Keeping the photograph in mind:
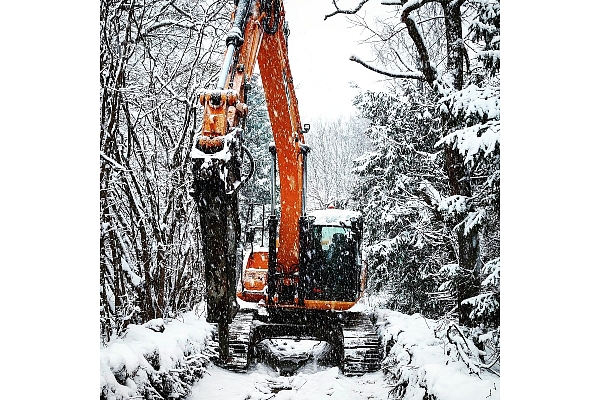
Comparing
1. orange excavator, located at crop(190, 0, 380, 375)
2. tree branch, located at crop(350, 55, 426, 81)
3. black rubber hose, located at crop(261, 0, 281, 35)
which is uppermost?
black rubber hose, located at crop(261, 0, 281, 35)

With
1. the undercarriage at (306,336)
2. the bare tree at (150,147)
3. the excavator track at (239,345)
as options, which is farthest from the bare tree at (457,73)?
the excavator track at (239,345)

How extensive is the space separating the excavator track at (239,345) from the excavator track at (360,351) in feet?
2.43

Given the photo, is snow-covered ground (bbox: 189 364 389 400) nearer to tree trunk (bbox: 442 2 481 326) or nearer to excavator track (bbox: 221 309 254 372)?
excavator track (bbox: 221 309 254 372)

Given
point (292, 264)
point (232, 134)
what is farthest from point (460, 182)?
point (232, 134)

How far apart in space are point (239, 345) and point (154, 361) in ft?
2.44

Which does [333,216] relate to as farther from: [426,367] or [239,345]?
[426,367]

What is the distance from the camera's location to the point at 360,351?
161 inches

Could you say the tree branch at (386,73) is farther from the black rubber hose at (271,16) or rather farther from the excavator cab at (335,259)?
the excavator cab at (335,259)

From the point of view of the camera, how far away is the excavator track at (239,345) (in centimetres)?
401

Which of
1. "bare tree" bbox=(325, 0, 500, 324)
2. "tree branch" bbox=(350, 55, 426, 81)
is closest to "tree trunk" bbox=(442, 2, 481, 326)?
"bare tree" bbox=(325, 0, 500, 324)

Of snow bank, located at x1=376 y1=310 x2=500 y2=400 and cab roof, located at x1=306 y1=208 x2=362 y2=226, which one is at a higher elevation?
cab roof, located at x1=306 y1=208 x2=362 y2=226

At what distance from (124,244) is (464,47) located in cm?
281

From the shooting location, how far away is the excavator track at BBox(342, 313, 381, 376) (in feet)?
13.2
